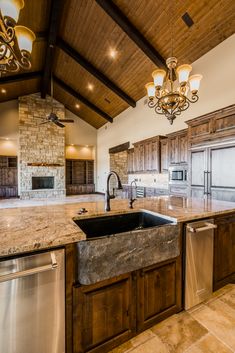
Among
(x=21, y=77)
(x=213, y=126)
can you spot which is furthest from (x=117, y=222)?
(x=21, y=77)

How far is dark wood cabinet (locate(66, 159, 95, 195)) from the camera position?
35.7 ft

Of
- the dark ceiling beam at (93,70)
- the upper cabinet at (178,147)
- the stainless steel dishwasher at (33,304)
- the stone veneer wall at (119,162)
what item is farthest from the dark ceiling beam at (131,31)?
the stone veneer wall at (119,162)

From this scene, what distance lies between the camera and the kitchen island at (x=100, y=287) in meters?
1.14

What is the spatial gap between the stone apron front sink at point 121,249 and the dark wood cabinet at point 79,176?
9.38 meters

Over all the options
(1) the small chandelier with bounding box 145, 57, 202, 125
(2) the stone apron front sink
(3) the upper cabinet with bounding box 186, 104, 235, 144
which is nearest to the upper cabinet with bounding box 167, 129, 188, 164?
(3) the upper cabinet with bounding box 186, 104, 235, 144

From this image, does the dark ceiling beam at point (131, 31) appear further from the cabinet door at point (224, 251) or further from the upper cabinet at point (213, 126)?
the cabinet door at point (224, 251)

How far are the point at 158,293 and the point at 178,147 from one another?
3.70 metres

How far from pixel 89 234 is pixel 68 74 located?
7.24 metres

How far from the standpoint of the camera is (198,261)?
1755 millimetres

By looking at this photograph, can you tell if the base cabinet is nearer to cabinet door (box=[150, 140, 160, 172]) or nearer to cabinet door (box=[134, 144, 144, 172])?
cabinet door (box=[150, 140, 160, 172])

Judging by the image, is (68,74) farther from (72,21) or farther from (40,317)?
(40,317)

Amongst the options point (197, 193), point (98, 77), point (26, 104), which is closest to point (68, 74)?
point (98, 77)

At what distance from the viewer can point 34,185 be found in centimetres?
923

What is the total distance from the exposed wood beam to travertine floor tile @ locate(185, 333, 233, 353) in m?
8.63
